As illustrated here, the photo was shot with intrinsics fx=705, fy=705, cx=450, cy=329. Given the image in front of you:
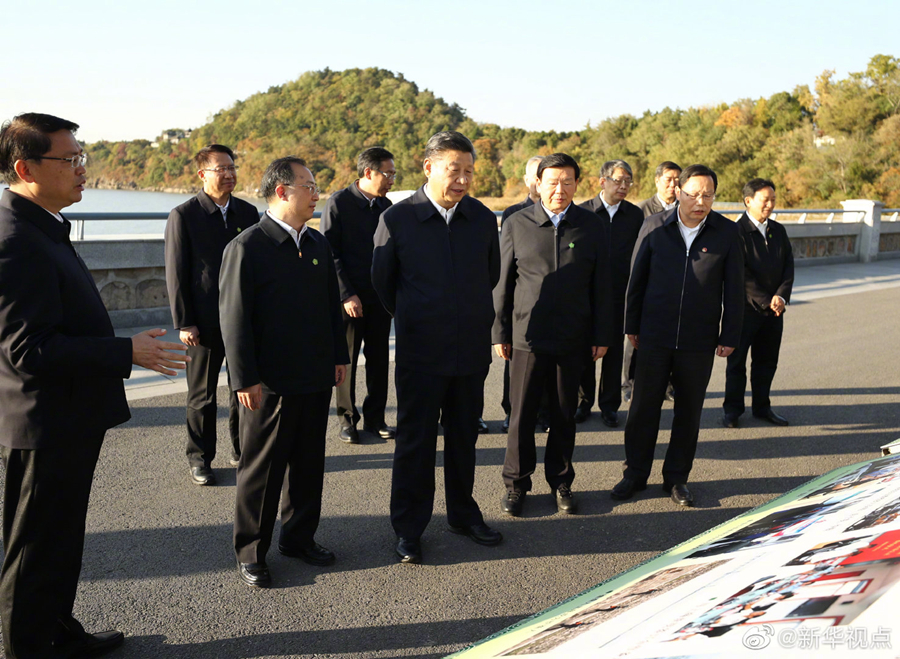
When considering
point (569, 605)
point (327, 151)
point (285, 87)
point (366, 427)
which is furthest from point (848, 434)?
point (285, 87)

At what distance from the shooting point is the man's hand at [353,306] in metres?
5.32

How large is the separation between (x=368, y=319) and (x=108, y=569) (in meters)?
2.69

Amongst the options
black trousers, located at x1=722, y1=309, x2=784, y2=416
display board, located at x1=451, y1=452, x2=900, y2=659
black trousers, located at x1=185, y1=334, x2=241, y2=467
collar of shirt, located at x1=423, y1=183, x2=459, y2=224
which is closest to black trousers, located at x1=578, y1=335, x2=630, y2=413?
black trousers, located at x1=722, y1=309, x2=784, y2=416

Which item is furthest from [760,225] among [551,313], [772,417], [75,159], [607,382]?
[75,159]

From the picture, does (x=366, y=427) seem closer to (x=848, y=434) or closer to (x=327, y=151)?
(x=848, y=434)

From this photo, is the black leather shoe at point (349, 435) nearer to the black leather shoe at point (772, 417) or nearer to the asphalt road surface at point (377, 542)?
the asphalt road surface at point (377, 542)

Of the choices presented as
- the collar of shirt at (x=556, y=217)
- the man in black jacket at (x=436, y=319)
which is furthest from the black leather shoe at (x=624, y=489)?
the collar of shirt at (x=556, y=217)

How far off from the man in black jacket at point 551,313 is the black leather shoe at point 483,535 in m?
0.39

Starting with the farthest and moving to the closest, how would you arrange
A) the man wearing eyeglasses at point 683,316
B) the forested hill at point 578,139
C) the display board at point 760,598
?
the forested hill at point 578,139 < the man wearing eyeglasses at point 683,316 < the display board at point 760,598

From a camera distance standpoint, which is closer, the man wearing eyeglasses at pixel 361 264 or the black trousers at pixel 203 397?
the black trousers at pixel 203 397

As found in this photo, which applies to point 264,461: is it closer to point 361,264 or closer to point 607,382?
point 361,264

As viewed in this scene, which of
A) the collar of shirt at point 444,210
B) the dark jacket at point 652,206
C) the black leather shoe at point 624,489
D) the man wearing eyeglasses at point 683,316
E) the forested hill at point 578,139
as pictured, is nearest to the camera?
the collar of shirt at point 444,210

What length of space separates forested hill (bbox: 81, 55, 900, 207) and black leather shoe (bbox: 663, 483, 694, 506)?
Result: 20815 mm

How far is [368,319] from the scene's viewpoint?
5602 mm
